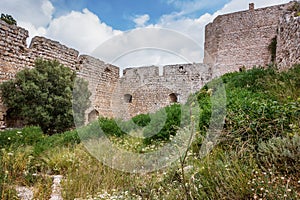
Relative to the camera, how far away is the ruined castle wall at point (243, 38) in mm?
12469

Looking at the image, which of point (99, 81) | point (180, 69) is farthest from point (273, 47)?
point (99, 81)

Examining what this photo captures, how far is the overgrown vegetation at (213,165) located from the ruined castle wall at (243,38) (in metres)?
7.65

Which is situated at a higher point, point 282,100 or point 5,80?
point 5,80

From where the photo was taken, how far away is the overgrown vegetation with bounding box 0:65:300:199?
2434 millimetres

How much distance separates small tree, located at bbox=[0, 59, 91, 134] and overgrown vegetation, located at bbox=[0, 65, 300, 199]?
1.75 meters

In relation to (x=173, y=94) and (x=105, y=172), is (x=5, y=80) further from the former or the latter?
(x=173, y=94)

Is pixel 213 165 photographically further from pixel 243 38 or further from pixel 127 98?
pixel 243 38

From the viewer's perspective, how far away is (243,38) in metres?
13.1

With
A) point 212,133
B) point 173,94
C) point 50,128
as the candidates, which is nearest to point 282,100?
point 212,133

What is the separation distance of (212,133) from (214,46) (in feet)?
35.8

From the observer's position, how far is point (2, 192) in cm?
287

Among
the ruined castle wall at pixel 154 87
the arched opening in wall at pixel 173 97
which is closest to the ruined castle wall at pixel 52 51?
the ruined castle wall at pixel 154 87

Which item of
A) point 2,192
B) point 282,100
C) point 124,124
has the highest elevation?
point 282,100

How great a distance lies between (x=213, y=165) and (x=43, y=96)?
19.9ft
